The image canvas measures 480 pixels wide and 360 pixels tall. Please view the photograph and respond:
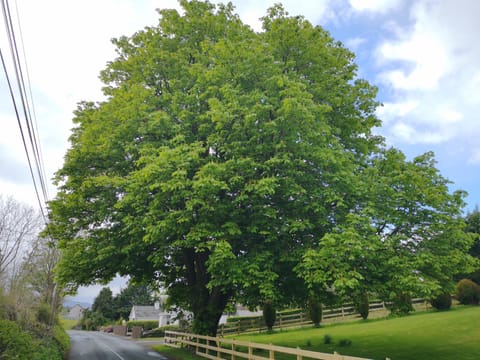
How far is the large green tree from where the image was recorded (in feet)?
39.3

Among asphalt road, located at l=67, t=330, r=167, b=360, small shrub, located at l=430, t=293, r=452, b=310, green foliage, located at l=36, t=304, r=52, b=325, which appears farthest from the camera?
small shrub, located at l=430, t=293, r=452, b=310

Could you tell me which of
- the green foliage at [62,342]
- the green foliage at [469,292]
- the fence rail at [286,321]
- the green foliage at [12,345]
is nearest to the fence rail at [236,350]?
the green foliage at [62,342]

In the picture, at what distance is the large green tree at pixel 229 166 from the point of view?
12.0m

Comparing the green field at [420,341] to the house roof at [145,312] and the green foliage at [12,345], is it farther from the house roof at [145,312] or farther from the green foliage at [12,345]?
the house roof at [145,312]

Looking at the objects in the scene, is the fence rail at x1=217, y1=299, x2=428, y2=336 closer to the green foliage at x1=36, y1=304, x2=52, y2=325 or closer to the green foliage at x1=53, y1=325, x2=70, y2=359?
the green foliage at x1=53, y1=325, x2=70, y2=359

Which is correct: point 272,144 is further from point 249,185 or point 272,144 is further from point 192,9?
point 192,9

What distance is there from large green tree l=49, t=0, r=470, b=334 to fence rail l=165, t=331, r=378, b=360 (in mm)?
1087

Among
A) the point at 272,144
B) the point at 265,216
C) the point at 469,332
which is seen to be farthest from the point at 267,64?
the point at 469,332

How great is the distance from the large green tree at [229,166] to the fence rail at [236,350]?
1087 millimetres

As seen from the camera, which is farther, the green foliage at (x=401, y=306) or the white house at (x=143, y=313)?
the white house at (x=143, y=313)

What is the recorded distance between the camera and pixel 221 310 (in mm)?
17062

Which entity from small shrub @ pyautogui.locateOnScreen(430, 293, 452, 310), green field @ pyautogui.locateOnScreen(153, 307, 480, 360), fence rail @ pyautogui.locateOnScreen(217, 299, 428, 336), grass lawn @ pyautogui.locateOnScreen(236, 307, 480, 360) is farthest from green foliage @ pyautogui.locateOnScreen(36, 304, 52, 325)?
small shrub @ pyautogui.locateOnScreen(430, 293, 452, 310)

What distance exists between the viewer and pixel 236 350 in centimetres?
2038

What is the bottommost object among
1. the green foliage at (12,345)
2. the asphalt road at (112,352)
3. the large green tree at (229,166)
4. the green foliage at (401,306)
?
the asphalt road at (112,352)
